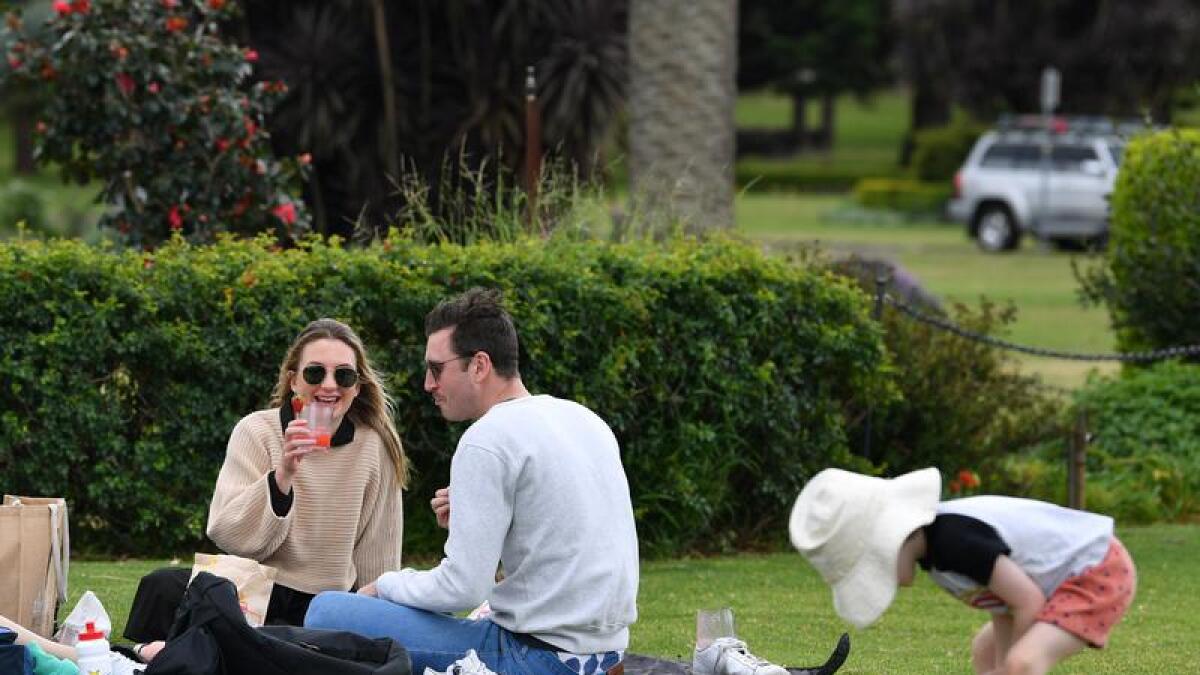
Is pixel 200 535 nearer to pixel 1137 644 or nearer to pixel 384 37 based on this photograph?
pixel 1137 644

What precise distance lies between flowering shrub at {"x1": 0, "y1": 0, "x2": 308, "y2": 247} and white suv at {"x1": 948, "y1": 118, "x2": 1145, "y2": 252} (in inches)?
867

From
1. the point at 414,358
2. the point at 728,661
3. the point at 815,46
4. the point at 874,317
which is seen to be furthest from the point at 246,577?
the point at 815,46

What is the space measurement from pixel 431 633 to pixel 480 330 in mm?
834

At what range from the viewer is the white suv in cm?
3228

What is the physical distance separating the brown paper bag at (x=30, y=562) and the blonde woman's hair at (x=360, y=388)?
78 cm

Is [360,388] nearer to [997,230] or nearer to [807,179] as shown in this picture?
[997,230]

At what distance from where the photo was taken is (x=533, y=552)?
5395mm

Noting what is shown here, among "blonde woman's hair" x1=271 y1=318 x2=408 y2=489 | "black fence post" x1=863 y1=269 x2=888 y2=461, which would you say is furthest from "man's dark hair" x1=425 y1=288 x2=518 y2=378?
"black fence post" x1=863 y1=269 x2=888 y2=461

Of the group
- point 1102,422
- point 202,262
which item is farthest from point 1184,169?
point 202,262

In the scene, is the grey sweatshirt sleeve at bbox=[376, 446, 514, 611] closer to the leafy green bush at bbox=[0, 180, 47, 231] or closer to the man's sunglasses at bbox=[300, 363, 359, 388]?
the man's sunglasses at bbox=[300, 363, 359, 388]

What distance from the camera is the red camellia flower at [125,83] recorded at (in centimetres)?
1130

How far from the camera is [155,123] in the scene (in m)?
11.5

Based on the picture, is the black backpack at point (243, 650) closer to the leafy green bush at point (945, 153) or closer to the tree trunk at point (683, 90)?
the tree trunk at point (683, 90)

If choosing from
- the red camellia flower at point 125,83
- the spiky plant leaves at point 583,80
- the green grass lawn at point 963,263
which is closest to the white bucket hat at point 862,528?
the green grass lawn at point 963,263
